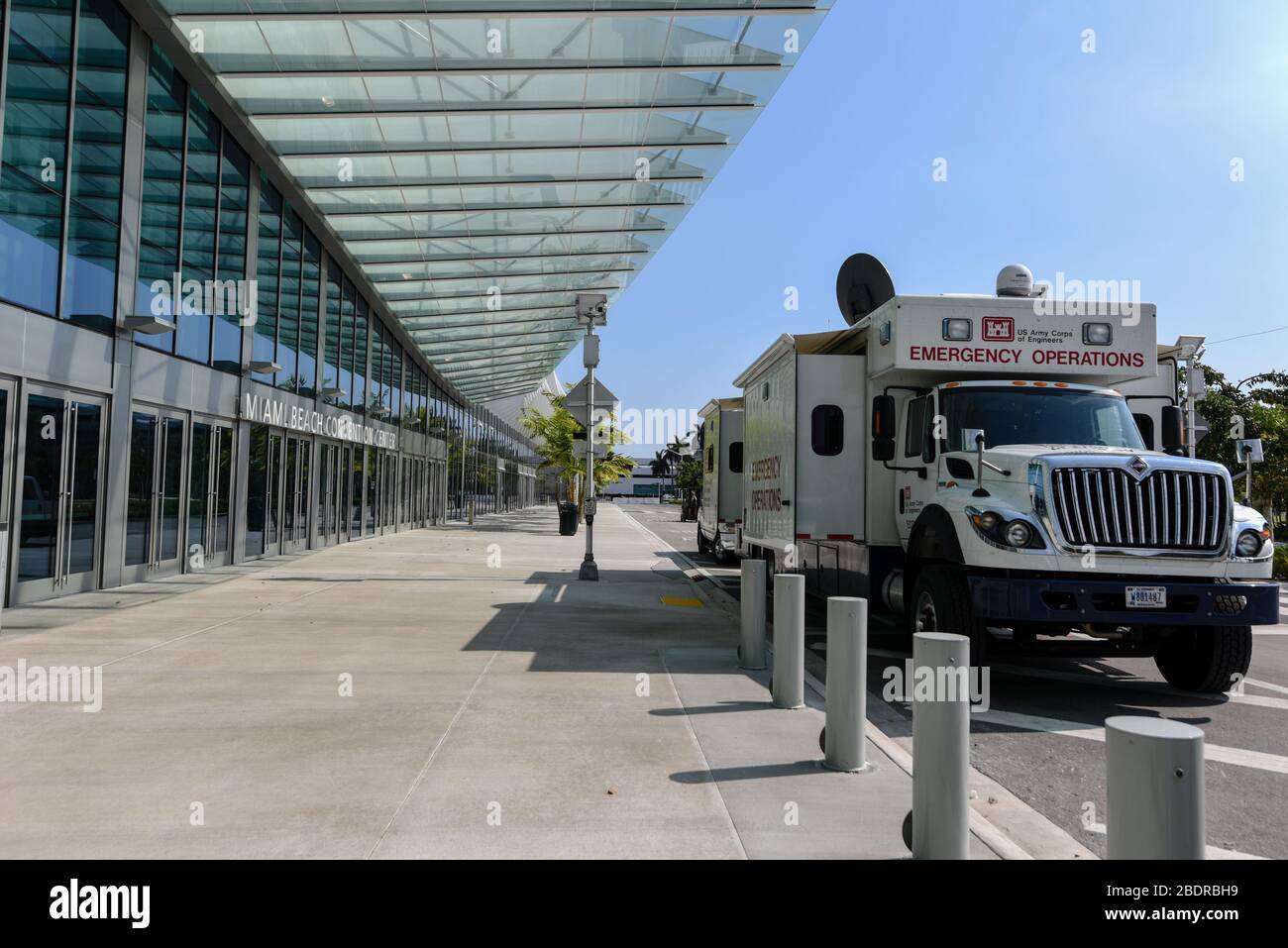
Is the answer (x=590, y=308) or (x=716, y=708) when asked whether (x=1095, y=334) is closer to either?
(x=716, y=708)

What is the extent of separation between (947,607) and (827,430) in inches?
103

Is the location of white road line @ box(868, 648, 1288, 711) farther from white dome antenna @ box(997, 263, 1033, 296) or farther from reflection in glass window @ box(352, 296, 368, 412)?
reflection in glass window @ box(352, 296, 368, 412)

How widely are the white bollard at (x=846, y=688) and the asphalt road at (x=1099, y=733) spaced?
2.90ft

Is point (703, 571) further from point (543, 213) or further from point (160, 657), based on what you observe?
point (160, 657)

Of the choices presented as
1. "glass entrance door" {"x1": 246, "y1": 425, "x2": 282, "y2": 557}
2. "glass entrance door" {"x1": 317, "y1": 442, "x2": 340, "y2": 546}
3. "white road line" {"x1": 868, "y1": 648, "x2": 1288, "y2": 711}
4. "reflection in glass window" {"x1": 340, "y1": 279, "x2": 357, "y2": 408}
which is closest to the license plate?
"white road line" {"x1": 868, "y1": 648, "x2": 1288, "y2": 711}

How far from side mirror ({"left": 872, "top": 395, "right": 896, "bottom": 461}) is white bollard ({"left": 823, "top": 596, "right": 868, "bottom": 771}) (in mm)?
3745

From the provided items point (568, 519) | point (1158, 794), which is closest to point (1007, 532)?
point (1158, 794)

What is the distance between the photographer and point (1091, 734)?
611 centimetres

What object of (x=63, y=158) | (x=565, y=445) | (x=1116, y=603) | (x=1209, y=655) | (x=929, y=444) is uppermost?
(x=63, y=158)

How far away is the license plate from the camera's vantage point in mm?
6629

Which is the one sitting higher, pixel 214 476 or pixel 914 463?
pixel 914 463

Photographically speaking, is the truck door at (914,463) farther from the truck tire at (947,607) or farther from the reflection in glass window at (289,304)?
the reflection in glass window at (289,304)

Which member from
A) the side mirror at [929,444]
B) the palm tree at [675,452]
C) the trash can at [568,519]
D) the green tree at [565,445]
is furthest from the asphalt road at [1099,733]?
the palm tree at [675,452]
